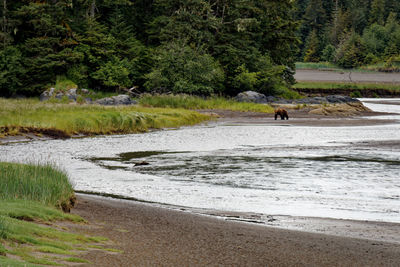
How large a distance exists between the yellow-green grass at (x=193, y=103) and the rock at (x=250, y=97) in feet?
15.8

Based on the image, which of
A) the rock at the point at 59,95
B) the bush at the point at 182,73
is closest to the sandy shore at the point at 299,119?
the bush at the point at 182,73

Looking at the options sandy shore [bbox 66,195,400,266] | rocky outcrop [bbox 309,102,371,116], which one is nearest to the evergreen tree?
rocky outcrop [bbox 309,102,371,116]

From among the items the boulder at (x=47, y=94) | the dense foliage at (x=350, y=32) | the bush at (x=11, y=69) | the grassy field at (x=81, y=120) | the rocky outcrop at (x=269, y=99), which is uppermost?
the dense foliage at (x=350, y=32)

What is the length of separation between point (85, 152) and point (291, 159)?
8.39m

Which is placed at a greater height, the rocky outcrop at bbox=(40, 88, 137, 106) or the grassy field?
the grassy field

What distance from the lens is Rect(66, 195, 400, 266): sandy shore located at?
28.1ft

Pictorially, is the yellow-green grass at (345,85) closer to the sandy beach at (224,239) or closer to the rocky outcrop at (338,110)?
the rocky outcrop at (338,110)

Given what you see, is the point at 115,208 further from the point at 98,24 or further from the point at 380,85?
the point at 380,85

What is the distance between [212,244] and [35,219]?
2.95m

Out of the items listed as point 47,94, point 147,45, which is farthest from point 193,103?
point 147,45

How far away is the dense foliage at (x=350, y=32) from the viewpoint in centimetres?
12388

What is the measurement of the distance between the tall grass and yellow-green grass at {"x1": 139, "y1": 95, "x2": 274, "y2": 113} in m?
35.7

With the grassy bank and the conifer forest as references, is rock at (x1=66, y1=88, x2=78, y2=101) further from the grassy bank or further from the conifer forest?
the grassy bank

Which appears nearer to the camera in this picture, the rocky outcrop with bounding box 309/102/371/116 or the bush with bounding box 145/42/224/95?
the rocky outcrop with bounding box 309/102/371/116
